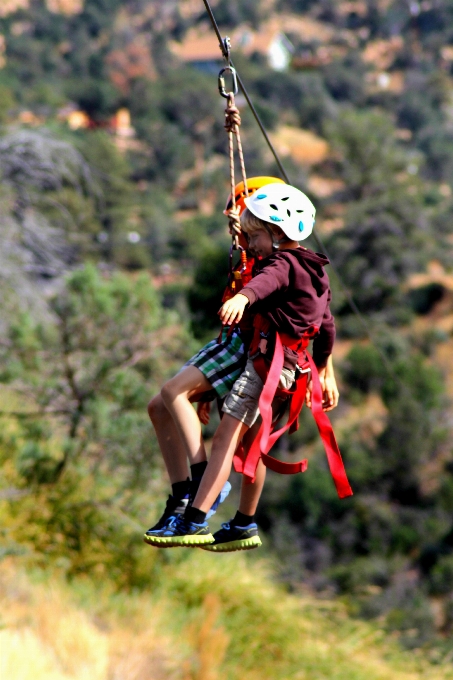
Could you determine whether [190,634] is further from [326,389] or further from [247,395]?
[247,395]

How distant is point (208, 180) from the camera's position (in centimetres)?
4903

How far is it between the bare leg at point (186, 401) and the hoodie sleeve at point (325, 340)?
55cm

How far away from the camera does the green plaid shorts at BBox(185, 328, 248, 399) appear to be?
364 cm

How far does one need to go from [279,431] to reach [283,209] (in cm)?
92

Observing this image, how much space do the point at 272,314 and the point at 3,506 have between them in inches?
311

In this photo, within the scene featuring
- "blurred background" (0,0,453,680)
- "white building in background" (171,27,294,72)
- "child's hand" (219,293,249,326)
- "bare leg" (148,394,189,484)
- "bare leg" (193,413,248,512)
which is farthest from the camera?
"white building in background" (171,27,294,72)

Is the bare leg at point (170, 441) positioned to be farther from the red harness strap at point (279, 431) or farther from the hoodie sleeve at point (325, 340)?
the hoodie sleeve at point (325, 340)

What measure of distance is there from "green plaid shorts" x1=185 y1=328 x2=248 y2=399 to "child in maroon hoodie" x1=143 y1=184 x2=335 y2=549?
69 millimetres

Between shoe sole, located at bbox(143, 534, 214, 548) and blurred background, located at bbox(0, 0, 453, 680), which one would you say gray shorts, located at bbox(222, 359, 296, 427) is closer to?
shoe sole, located at bbox(143, 534, 214, 548)

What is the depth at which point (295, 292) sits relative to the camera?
3535 mm

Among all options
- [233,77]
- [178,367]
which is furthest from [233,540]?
[178,367]

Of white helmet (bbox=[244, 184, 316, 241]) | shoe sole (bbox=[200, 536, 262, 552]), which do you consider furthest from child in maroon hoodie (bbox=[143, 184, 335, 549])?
shoe sole (bbox=[200, 536, 262, 552])

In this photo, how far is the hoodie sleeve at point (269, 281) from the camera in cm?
326

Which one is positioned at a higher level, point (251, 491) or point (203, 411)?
point (203, 411)
